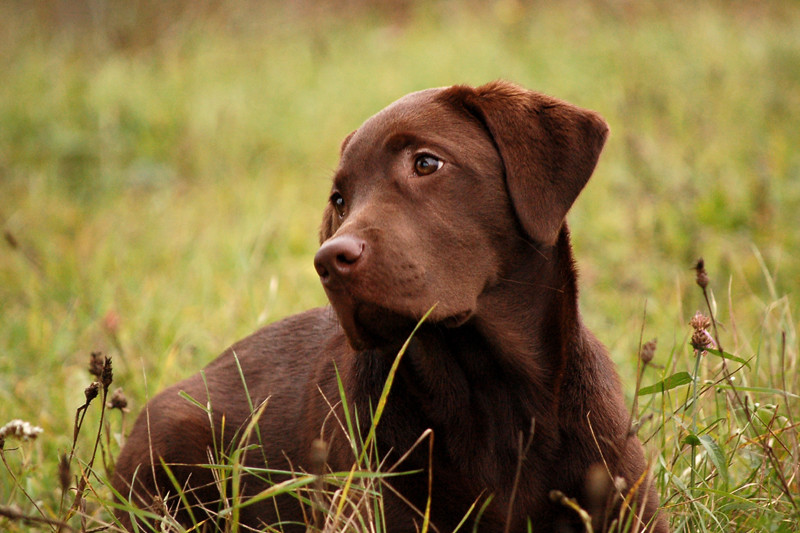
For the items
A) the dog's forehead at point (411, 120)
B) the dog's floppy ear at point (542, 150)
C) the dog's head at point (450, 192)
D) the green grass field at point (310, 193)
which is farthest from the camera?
the green grass field at point (310, 193)

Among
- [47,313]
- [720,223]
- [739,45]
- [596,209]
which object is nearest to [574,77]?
[739,45]

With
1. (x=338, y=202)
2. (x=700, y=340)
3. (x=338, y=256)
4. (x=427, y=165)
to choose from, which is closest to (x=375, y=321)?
→ (x=338, y=256)

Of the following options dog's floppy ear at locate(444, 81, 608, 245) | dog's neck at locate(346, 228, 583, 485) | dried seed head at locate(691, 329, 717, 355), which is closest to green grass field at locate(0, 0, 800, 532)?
dried seed head at locate(691, 329, 717, 355)

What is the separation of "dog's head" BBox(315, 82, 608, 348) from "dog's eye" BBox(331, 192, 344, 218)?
0.08ft

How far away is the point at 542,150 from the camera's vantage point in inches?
104

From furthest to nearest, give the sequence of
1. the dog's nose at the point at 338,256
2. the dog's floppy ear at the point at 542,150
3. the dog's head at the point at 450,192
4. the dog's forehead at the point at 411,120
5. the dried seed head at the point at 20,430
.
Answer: the dried seed head at the point at 20,430 < the dog's forehead at the point at 411,120 < the dog's floppy ear at the point at 542,150 < the dog's head at the point at 450,192 < the dog's nose at the point at 338,256

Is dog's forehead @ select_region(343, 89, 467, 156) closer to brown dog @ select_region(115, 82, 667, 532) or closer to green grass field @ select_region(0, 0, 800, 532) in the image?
brown dog @ select_region(115, 82, 667, 532)

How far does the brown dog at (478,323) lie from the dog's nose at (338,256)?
0.14 feet

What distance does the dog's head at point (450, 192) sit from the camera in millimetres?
2369

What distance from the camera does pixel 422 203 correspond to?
8.36 feet

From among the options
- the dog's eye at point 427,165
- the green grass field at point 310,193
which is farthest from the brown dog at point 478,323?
the green grass field at point 310,193

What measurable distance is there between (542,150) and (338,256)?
2.58 feet

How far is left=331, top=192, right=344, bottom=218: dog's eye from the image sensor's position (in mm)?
2881

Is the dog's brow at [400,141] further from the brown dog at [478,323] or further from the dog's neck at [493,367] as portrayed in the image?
the dog's neck at [493,367]
